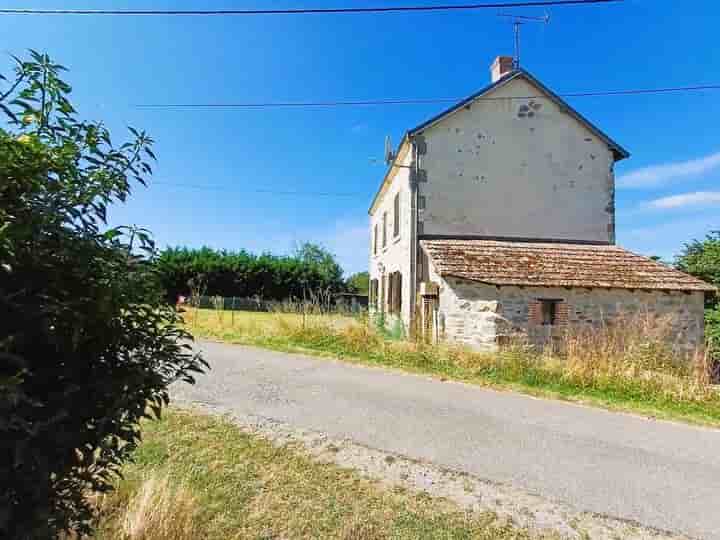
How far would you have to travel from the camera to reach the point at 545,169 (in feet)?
43.7

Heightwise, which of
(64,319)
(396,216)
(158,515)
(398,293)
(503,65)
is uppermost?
(503,65)

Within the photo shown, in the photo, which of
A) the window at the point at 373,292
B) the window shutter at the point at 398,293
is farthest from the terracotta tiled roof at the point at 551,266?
the window at the point at 373,292

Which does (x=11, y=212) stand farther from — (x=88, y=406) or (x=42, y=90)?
(x=88, y=406)

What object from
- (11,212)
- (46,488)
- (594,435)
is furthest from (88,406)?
(594,435)

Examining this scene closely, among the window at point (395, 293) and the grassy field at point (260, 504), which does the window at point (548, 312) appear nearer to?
the window at point (395, 293)

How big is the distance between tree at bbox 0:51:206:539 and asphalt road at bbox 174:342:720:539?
10.4ft

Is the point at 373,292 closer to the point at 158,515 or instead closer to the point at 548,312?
the point at 548,312

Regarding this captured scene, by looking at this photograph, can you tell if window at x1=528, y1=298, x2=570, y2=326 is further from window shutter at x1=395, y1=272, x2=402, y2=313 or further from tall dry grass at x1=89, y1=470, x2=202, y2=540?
tall dry grass at x1=89, y1=470, x2=202, y2=540

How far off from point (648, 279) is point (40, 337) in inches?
507

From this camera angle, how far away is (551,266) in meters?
11.3

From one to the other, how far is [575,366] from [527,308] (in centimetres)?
293

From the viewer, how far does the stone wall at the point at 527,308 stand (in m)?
10.3

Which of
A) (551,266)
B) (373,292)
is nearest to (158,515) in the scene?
(551,266)

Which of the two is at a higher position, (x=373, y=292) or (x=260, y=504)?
(x=373, y=292)
